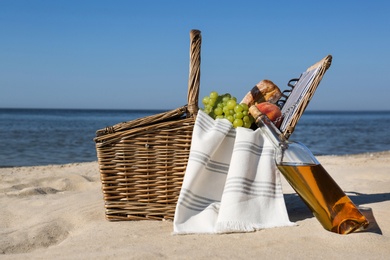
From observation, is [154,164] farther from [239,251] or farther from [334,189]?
[334,189]

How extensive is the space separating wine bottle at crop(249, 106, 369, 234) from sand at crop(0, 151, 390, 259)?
68 millimetres

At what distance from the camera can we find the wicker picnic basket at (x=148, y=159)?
3023mm

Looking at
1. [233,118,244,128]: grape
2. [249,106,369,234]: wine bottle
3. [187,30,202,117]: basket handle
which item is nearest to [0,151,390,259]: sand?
[249,106,369,234]: wine bottle

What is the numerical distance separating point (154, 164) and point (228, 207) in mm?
579

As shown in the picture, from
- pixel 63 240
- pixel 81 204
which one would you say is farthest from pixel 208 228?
pixel 81 204

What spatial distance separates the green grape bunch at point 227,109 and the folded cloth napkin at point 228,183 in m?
0.06

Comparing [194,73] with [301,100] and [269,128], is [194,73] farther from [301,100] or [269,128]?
[301,100]

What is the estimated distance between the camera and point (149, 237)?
2.77 metres

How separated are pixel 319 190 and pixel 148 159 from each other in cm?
110

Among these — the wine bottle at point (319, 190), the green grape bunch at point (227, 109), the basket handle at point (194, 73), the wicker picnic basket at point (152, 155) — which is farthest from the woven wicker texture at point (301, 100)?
the basket handle at point (194, 73)

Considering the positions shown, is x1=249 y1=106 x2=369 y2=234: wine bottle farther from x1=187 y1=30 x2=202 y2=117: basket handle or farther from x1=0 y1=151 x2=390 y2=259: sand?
x1=187 y1=30 x2=202 y2=117: basket handle

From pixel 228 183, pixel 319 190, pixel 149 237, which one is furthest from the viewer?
pixel 228 183

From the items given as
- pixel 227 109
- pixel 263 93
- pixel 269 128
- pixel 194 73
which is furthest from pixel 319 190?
pixel 194 73

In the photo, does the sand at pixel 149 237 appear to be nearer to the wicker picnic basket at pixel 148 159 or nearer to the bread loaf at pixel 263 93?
the wicker picnic basket at pixel 148 159
